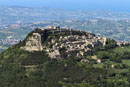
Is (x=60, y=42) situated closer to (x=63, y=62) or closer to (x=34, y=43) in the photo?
(x=34, y=43)

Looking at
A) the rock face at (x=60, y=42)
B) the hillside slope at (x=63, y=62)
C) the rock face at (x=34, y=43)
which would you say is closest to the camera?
the hillside slope at (x=63, y=62)

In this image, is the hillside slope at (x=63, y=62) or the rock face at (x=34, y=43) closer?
the hillside slope at (x=63, y=62)

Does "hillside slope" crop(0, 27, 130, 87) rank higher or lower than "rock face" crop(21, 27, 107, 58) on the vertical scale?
lower

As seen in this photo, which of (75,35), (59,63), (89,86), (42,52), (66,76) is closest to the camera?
(89,86)

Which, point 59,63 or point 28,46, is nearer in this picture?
point 59,63

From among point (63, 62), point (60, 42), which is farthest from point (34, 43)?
point (63, 62)

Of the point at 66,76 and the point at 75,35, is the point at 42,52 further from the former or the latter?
the point at 75,35

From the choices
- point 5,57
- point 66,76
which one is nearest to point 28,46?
point 5,57
